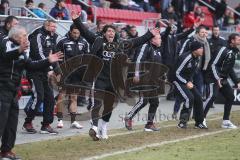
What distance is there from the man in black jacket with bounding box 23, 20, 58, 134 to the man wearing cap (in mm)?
2608

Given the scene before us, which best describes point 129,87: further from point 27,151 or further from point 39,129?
point 27,151

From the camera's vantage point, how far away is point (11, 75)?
9.65 m

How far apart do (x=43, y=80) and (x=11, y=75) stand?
10.3ft

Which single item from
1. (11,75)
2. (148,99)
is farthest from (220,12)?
(11,75)

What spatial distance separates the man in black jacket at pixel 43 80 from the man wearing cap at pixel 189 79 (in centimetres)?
261

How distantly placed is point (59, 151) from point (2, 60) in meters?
1.86

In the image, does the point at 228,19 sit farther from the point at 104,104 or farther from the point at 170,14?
the point at 104,104

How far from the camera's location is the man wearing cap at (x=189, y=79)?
13508 millimetres

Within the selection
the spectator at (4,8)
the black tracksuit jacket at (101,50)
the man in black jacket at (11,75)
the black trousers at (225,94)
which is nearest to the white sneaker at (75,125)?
the black tracksuit jacket at (101,50)

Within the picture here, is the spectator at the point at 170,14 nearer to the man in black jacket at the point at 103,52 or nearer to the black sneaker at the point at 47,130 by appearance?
the black sneaker at the point at 47,130

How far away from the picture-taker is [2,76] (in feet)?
31.5

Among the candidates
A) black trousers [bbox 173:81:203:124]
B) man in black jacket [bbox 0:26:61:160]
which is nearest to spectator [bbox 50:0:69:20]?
black trousers [bbox 173:81:203:124]

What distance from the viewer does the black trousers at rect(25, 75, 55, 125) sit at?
499 inches

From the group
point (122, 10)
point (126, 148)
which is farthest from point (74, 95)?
point (122, 10)
